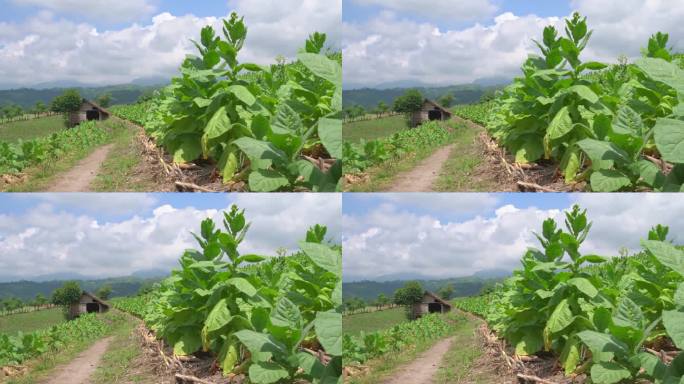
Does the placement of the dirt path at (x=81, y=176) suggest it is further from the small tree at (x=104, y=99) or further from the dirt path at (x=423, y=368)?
the dirt path at (x=423, y=368)

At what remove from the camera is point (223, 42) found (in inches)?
150

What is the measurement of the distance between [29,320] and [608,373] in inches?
144

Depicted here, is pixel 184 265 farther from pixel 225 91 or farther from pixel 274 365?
pixel 225 91

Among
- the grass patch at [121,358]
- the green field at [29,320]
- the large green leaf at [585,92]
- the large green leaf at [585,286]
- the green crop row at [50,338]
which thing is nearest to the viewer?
the large green leaf at [585,92]

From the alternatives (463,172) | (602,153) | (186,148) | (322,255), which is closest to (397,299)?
(322,255)

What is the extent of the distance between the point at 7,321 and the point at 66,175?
1.43 m

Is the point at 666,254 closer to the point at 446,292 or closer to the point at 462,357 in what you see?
the point at 446,292

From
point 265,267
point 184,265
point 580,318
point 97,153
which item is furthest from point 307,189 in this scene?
point 580,318

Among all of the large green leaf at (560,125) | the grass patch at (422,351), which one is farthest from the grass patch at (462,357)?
the large green leaf at (560,125)

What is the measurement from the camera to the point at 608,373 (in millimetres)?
4156

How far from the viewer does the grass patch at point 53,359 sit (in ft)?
15.0

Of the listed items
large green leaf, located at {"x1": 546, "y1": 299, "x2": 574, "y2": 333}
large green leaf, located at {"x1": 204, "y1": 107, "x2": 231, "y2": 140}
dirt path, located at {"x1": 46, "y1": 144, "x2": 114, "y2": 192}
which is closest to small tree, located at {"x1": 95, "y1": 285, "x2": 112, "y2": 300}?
dirt path, located at {"x1": 46, "y1": 144, "x2": 114, "y2": 192}

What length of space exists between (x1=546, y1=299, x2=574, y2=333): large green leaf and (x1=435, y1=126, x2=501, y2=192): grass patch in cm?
81

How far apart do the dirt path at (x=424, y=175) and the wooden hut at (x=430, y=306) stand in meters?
0.75
